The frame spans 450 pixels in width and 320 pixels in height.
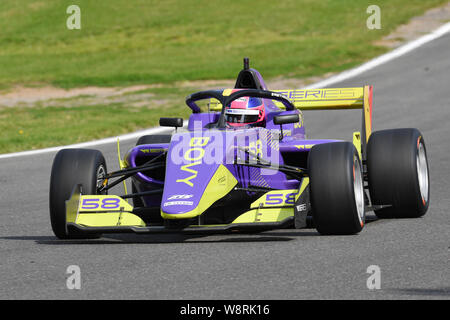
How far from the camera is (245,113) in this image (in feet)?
29.0

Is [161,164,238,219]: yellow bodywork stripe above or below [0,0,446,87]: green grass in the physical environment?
below

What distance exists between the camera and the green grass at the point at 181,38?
1040 inches

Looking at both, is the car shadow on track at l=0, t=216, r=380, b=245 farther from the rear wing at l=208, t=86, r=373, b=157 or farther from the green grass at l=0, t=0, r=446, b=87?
the green grass at l=0, t=0, r=446, b=87

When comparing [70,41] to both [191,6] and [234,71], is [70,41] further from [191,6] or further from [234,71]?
[234,71]

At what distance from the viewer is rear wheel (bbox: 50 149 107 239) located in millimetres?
7641

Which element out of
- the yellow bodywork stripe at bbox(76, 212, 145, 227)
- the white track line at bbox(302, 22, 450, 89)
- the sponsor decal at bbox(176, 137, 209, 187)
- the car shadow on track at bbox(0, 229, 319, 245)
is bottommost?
the car shadow on track at bbox(0, 229, 319, 245)

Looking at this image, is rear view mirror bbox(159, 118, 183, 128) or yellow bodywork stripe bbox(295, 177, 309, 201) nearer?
yellow bodywork stripe bbox(295, 177, 309, 201)

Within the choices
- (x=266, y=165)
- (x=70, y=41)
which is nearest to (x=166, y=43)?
(x=70, y=41)

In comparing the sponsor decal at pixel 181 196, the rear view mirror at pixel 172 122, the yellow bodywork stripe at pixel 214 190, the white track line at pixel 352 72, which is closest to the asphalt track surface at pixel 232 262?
the yellow bodywork stripe at pixel 214 190

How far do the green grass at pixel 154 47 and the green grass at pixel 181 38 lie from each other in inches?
1.6

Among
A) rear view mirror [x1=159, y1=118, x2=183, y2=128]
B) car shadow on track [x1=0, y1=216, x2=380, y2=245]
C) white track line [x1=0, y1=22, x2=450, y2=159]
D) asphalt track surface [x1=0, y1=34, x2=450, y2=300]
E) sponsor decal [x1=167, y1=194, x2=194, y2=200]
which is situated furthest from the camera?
white track line [x1=0, y1=22, x2=450, y2=159]

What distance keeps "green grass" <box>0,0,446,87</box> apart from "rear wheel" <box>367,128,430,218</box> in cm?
1582

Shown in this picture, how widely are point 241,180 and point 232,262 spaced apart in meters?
1.57

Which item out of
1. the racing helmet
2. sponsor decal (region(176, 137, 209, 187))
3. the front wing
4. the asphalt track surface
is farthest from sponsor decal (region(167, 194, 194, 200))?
the racing helmet
